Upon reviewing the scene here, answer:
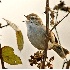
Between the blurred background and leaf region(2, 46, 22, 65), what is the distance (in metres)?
0.02

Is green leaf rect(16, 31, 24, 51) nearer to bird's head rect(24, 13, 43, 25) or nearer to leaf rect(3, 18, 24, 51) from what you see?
leaf rect(3, 18, 24, 51)

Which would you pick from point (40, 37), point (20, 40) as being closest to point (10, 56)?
point (20, 40)

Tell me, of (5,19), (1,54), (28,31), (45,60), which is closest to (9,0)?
(5,19)

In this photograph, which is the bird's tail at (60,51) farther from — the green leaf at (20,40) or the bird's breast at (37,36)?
the green leaf at (20,40)

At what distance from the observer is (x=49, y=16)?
4.52 feet

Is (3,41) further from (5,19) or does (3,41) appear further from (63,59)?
(63,59)

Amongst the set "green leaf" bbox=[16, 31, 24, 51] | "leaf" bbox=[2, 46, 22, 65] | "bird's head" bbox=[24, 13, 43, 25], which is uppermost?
"bird's head" bbox=[24, 13, 43, 25]

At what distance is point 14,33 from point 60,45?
307mm

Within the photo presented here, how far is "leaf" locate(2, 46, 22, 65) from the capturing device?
1.35 m

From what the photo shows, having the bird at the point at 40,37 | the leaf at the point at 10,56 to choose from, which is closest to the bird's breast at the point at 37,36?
the bird at the point at 40,37

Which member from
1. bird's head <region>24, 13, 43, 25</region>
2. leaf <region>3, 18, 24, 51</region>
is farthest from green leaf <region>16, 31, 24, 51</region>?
bird's head <region>24, 13, 43, 25</region>

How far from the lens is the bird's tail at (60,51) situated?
A: 53.3 inches

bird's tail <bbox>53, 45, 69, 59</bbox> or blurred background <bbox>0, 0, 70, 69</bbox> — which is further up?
blurred background <bbox>0, 0, 70, 69</bbox>

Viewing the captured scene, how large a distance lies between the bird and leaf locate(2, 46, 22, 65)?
0.46ft
